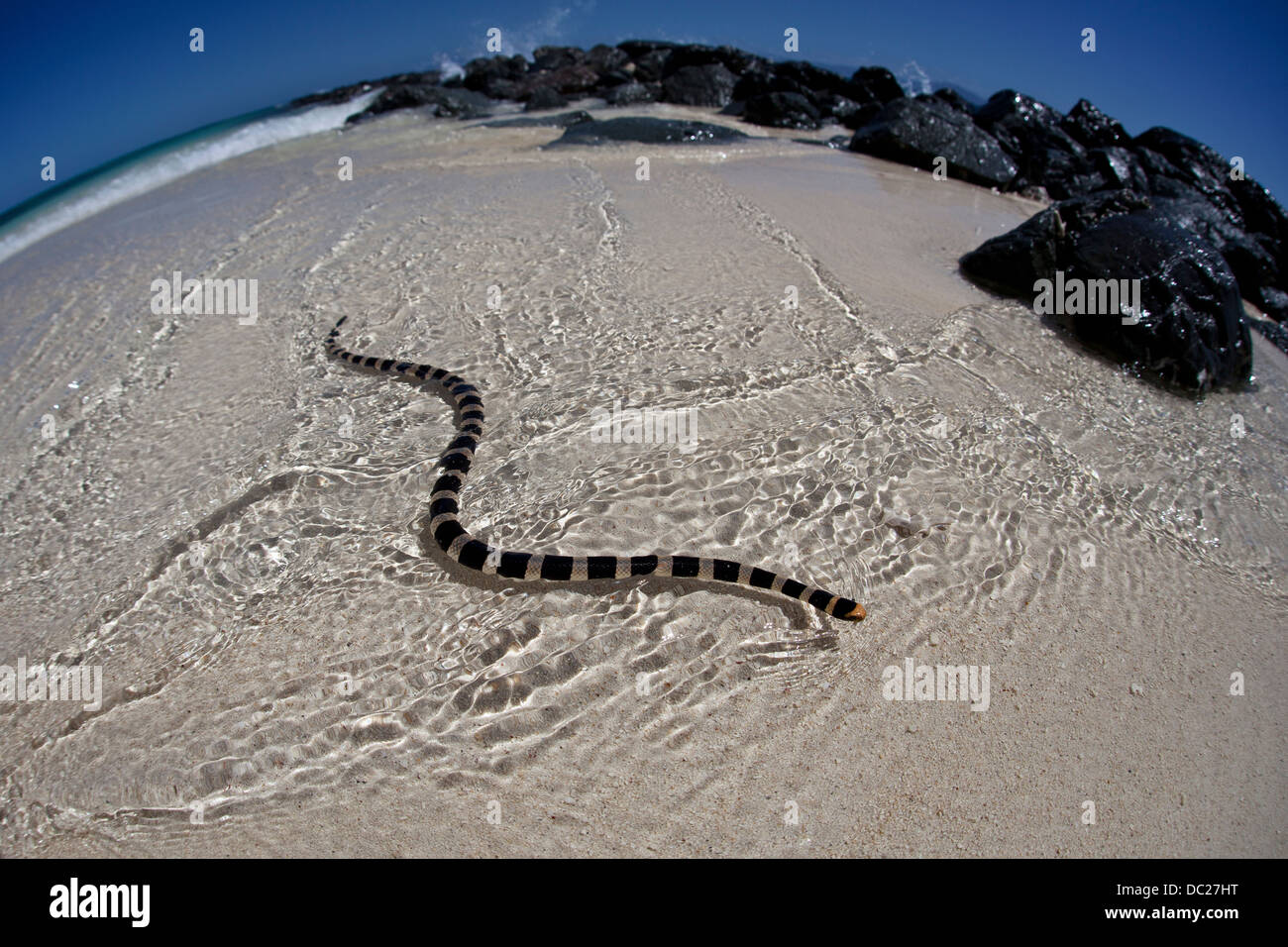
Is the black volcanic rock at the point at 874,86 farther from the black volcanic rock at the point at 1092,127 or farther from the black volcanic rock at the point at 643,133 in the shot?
the black volcanic rock at the point at 643,133

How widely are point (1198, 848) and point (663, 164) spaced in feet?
38.5

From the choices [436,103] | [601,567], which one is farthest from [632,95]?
[601,567]

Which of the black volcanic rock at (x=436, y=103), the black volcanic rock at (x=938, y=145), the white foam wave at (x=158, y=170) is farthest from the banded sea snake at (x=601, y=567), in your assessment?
the black volcanic rock at (x=436, y=103)

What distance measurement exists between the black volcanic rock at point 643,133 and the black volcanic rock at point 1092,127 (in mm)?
10416

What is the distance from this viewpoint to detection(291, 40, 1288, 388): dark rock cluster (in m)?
6.72

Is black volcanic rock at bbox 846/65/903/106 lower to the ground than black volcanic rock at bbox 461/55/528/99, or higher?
lower

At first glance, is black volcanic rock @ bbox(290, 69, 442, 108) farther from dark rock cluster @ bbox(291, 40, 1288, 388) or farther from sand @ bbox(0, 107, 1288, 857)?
sand @ bbox(0, 107, 1288, 857)

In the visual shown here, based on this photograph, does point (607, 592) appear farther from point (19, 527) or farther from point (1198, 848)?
point (19, 527)

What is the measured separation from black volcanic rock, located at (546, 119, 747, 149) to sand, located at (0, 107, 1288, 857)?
7787mm

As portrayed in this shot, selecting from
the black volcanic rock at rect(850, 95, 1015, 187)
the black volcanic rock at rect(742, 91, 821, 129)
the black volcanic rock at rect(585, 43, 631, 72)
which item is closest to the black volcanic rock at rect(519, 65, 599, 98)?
the black volcanic rock at rect(585, 43, 631, 72)

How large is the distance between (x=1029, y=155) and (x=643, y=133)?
28.6 ft

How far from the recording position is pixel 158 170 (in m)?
18.0

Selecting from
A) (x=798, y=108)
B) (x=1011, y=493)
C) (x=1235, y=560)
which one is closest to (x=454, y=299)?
(x=1011, y=493)

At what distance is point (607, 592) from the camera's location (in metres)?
3.74
